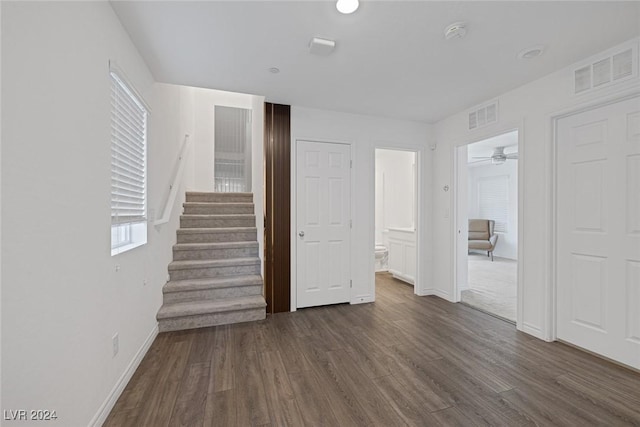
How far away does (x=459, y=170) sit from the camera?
146 inches

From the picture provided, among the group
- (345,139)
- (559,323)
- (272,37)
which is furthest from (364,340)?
(272,37)

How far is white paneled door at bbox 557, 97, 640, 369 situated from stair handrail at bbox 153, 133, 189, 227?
3706 mm

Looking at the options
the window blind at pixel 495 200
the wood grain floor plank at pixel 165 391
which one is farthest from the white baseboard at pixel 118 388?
the window blind at pixel 495 200

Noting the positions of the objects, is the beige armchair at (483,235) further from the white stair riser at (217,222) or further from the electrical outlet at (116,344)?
the electrical outlet at (116,344)

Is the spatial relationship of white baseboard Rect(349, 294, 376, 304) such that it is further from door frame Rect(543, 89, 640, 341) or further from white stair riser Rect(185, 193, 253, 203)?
white stair riser Rect(185, 193, 253, 203)

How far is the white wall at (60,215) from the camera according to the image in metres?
0.98

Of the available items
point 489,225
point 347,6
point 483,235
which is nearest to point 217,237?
point 347,6

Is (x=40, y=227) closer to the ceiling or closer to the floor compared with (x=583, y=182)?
closer to the floor

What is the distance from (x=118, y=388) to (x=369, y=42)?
290 centimetres

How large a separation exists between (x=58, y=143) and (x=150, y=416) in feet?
5.04

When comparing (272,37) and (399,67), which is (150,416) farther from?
(399,67)

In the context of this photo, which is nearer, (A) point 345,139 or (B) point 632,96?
(B) point 632,96

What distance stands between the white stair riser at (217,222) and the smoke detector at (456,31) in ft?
10.7

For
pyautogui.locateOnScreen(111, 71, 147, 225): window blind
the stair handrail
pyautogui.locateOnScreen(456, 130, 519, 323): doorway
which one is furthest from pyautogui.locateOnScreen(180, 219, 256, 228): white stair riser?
pyautogui.locateOnScreen(456, 130, 519, 323): doorway
